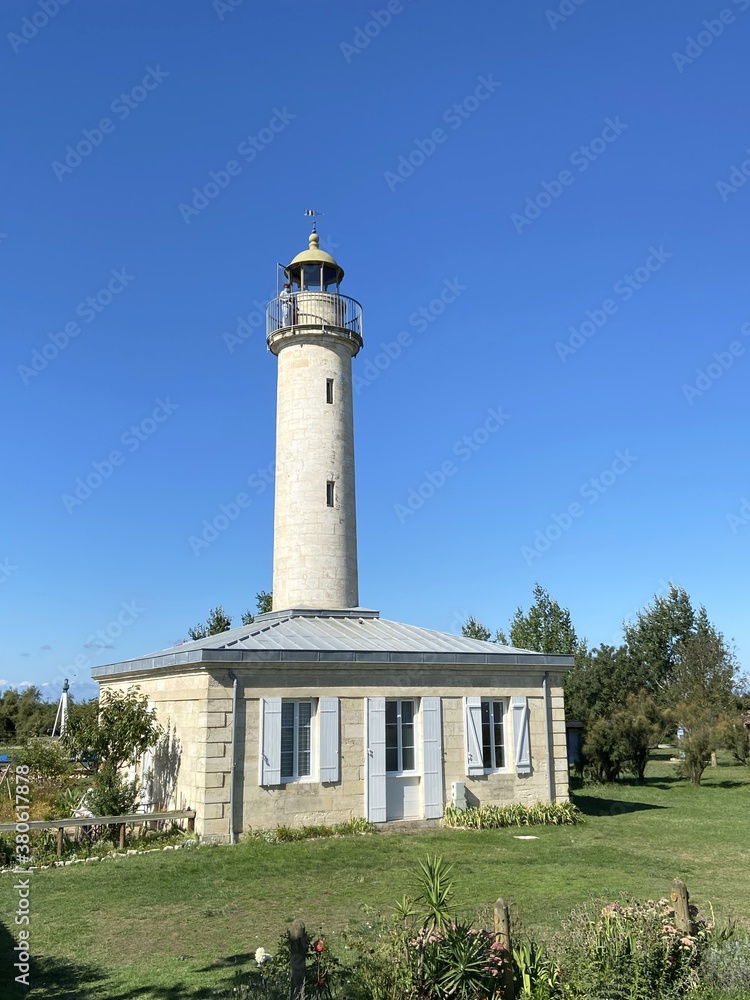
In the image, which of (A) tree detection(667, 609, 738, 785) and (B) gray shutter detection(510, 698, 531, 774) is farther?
(A) tree detection(667, 609, 738, 785)

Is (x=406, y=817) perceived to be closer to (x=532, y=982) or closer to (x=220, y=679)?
(x=220, y=679)

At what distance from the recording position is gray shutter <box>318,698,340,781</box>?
14.2m

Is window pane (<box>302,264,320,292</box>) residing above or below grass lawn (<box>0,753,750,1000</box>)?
above

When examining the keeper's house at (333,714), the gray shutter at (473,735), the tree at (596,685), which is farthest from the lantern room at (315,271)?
the tree at (596,685)

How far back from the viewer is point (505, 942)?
5629mm

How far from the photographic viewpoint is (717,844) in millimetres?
13750

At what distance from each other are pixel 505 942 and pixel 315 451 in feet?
49.3

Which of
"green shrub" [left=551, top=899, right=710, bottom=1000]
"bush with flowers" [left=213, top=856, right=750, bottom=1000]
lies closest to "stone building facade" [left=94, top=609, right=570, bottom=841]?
"bush with flowers" [left=213, top=856, right=750, bottom=1000]

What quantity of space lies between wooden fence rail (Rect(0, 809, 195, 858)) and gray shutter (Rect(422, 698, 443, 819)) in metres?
4.43

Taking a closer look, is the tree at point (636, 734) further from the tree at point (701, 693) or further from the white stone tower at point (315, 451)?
the white stone tower at point (315, 451)

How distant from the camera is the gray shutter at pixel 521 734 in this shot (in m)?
16.2

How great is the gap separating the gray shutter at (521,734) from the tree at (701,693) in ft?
38.8

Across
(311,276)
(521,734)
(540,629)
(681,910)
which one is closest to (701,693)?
(540,629)

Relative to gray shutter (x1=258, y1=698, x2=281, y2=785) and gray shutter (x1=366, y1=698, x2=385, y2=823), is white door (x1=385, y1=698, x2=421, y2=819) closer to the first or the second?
gray shutter (x1=366, y1=698, x2=385, y2=823)
